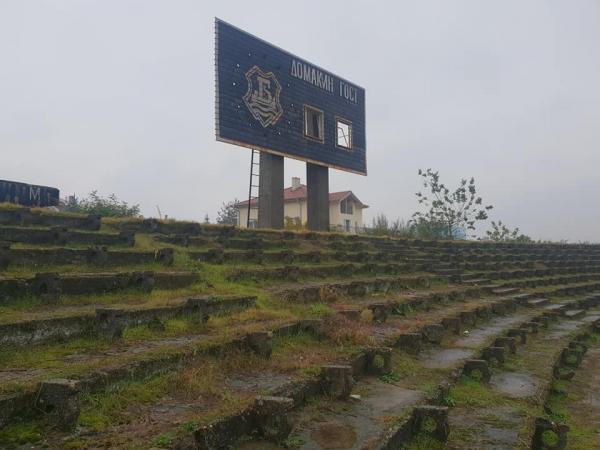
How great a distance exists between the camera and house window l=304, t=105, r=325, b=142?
16.6m

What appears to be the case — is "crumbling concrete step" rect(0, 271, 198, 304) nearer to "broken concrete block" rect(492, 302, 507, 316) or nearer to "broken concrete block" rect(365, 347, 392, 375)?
"broken concrete block" rect(365, 347, 392, 375)

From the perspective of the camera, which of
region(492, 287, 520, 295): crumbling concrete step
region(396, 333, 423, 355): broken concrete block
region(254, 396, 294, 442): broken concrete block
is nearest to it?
region(254, 396, 294, 442): broken concrete block

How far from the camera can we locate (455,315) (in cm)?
878

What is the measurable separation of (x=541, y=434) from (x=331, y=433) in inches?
78.4

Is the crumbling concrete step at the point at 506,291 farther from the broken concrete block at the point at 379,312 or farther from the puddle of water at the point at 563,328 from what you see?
the broken concrete block at the point at 379,312

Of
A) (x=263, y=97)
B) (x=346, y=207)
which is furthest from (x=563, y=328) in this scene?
(x=346, y=207)

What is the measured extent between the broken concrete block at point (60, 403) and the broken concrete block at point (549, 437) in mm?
3571

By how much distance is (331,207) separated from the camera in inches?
1410

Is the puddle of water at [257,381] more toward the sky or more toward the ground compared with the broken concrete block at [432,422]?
more toward the sky

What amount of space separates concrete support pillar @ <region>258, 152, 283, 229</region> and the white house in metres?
15.8

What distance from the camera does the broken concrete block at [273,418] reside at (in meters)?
3.40

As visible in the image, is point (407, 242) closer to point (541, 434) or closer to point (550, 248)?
point (550, 248)

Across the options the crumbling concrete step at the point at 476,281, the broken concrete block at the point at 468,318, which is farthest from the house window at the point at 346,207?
the broken concrete block at the point at 468,318

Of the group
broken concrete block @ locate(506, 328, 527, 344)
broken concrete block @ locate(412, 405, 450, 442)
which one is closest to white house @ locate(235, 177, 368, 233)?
broken concrete block @ locate(506, 328, 527, 344)
